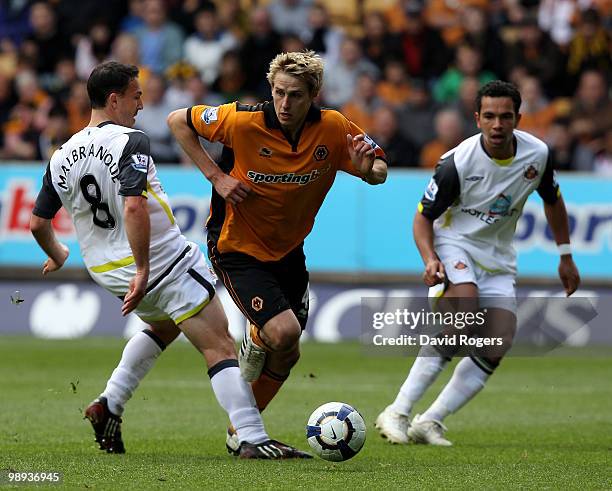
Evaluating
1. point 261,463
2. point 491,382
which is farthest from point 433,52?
point 261,463

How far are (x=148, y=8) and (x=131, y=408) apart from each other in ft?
33.2

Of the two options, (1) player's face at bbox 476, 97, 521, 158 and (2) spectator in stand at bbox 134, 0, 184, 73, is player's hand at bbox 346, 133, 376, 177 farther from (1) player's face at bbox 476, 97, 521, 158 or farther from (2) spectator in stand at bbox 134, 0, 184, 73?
(2) spectator in stand at bbox 134, 0, 184, 73

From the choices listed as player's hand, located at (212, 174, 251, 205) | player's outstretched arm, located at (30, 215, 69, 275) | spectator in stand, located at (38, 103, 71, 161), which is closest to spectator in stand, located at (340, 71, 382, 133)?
spectator in stand, located at (38, 103, 71, 161)

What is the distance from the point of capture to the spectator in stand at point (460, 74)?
17438 millimetres

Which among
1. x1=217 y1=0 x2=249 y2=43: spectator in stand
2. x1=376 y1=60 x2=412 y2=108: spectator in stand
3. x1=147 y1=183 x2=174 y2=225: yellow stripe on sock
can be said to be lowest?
x1=376 y1=60 x2=412 y2=108: spectator in stand

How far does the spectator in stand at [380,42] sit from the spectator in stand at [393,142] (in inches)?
74.8

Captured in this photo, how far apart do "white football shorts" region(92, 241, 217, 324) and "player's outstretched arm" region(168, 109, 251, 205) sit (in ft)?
1.49

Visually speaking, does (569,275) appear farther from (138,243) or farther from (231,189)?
(138,243)

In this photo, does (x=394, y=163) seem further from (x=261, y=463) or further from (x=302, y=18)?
(x=261, y=463)

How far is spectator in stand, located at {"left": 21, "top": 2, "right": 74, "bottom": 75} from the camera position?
19.6 m

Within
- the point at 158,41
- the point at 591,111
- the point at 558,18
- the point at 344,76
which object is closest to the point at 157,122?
the point at 158,41

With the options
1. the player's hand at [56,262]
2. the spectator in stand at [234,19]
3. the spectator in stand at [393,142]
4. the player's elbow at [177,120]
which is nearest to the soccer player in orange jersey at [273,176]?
the player's elbow at [177,120]

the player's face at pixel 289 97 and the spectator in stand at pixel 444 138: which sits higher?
the player's face at pixel 289 97

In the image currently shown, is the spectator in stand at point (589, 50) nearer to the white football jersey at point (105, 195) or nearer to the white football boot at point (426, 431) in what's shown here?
the white football boot at point (426, 431)
